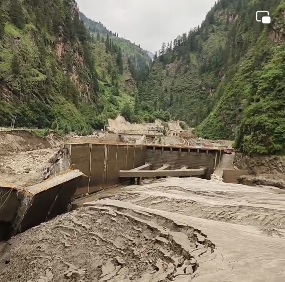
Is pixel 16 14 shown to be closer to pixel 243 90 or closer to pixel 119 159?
pixel 243 90

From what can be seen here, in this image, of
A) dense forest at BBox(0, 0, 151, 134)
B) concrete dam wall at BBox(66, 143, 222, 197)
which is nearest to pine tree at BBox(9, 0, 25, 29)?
dense forest at BBox(0, 0, 151, 134)

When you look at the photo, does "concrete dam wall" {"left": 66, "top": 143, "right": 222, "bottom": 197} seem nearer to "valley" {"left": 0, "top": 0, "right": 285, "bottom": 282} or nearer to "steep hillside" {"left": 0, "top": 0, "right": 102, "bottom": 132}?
"valley" {"left": 0, "top": 0, "right": 285, "bottom": 282}

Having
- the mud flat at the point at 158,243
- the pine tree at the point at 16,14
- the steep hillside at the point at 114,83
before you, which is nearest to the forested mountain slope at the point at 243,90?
the steep hillside at the point at 114,83

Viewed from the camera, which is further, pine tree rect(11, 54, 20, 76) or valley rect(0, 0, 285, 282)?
pine tree rect(11, 54, 20, 76)

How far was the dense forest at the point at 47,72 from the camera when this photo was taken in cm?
6625

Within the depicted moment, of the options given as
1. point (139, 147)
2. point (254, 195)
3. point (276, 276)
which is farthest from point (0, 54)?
point (276, 276)

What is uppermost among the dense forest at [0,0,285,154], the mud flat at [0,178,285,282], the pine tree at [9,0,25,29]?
the pine tree at [9,0,25,29]

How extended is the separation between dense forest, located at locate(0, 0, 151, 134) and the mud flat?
43.9 metres

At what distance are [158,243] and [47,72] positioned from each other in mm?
70343

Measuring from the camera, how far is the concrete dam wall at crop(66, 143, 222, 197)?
2762cm

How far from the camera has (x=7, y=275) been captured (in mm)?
14367

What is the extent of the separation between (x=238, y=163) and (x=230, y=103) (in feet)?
151

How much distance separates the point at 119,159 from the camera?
3378cm

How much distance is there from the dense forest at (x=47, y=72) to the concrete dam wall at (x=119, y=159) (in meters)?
28.5
